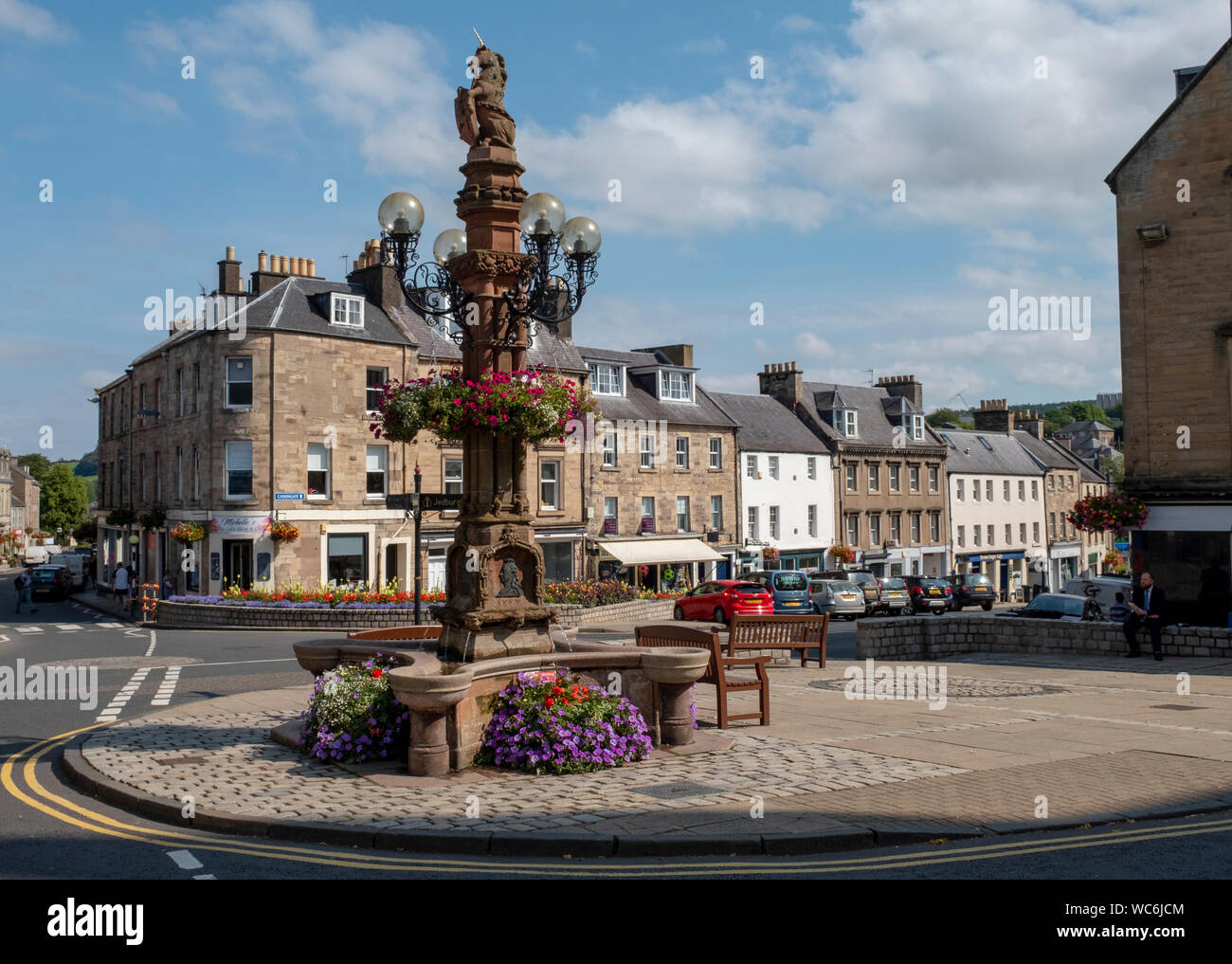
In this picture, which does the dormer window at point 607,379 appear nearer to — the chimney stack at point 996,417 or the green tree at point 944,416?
the chimney stack at point 996,417

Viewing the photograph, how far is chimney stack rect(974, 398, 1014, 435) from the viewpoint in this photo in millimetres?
65625

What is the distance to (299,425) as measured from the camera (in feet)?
113

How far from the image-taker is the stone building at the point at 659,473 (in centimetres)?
4203

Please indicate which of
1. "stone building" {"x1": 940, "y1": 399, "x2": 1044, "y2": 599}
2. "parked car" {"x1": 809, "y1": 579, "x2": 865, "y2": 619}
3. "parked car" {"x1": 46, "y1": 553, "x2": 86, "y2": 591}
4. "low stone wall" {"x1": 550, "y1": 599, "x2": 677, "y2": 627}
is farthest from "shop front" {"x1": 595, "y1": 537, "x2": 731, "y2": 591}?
"parked car" {"x1": 46, "y1": 553, "x2": 86, "y2": 591}

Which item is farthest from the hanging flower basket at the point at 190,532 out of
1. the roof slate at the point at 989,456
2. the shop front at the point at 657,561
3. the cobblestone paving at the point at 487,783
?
the roof slate at the point at 989,456

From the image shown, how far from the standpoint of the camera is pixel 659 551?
42875 mm

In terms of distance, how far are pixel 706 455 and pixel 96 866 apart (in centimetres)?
4034

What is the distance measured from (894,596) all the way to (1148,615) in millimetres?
19272

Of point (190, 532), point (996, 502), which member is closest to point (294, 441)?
point (190, 532)

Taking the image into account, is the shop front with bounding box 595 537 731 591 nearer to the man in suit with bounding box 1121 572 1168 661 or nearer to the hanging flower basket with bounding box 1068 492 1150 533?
the hanging flower basket with bounding box 1068 492 1150 533

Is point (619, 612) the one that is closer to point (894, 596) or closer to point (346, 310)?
point (894, 596)

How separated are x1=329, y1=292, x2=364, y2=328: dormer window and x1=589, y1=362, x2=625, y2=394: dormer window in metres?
10.9

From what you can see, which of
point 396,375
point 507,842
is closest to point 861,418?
point 396,375
